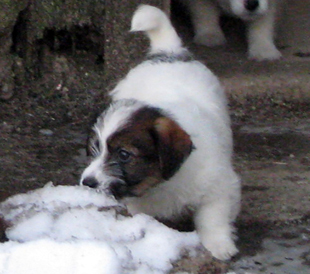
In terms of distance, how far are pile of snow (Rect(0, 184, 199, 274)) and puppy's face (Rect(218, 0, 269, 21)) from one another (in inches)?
122

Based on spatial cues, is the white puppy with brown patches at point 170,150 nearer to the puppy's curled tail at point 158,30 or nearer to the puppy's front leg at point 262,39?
the puppy's curled tail at point 158,30

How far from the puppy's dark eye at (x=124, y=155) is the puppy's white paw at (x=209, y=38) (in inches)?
136

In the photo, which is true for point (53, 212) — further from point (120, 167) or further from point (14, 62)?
point (14, 62)

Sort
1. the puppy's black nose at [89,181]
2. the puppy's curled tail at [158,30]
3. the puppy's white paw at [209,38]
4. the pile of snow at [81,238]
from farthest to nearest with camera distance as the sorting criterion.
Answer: the puppy's white paw at [209,38] < the puppy's curled tail at [158,30] < the puppy's black nose at [89,181] < the pile of snow at [81,238]

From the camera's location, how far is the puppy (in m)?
6.17

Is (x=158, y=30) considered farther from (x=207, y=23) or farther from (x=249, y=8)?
(x=207, y=23)

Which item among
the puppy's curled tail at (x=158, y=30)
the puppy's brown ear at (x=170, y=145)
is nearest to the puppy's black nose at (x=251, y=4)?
the puppy's curled tail at (x=158, y=30)

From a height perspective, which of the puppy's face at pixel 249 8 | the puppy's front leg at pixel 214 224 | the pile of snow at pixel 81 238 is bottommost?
the puppy's front leg at pixel 214 224

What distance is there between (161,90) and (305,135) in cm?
165

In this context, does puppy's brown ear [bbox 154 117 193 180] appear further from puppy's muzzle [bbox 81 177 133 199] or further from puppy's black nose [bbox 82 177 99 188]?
puppy's black nose [bbox 82 177 99 188]

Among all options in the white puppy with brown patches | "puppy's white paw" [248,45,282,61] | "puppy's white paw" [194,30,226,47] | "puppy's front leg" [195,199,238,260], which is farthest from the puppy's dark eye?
"puppy's white paw" [194,30,226,47]

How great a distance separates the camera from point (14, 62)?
5734 mm

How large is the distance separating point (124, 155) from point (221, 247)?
71 cm

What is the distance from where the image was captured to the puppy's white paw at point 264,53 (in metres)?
6.32
